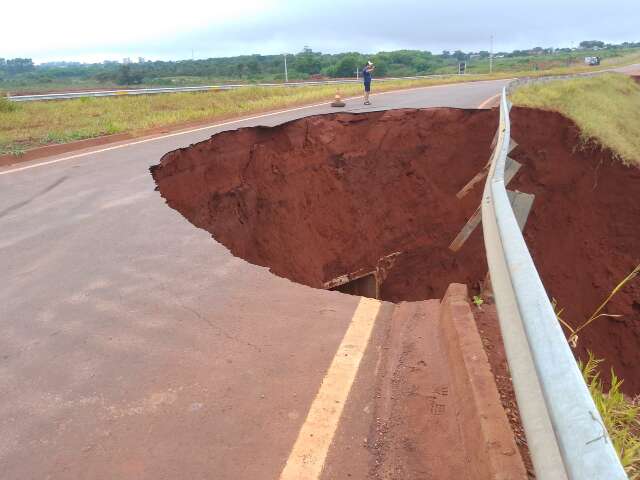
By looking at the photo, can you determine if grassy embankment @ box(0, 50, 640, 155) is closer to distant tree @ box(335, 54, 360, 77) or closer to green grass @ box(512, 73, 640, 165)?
green grass @ box(512, 73, 640, 165)

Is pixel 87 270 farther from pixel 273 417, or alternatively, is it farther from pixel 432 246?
pixel 432 246

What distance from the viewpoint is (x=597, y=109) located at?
18.5 metres

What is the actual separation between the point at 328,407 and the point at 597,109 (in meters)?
19.2

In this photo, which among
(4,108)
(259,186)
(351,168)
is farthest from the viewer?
(4,108)

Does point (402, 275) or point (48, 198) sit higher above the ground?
point (48, 198)

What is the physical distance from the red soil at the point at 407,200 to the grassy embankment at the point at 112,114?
408cm

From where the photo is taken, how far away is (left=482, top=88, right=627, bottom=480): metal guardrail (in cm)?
132

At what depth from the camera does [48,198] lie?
25.3 feet

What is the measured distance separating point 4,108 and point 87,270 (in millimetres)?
19486

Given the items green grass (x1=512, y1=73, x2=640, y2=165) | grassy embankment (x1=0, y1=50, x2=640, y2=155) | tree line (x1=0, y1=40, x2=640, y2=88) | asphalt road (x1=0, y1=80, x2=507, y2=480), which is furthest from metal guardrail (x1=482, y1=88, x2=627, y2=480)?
tree line (x1=0, y1=40, x2=640, y2=88)

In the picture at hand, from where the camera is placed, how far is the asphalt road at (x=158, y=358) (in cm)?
251

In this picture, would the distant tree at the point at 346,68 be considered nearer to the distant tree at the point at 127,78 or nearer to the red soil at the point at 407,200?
the distant tree at the point at 127,78

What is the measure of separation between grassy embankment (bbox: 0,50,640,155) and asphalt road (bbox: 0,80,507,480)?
7390 millimetres

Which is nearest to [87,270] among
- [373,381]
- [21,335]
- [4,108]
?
[21,335]
